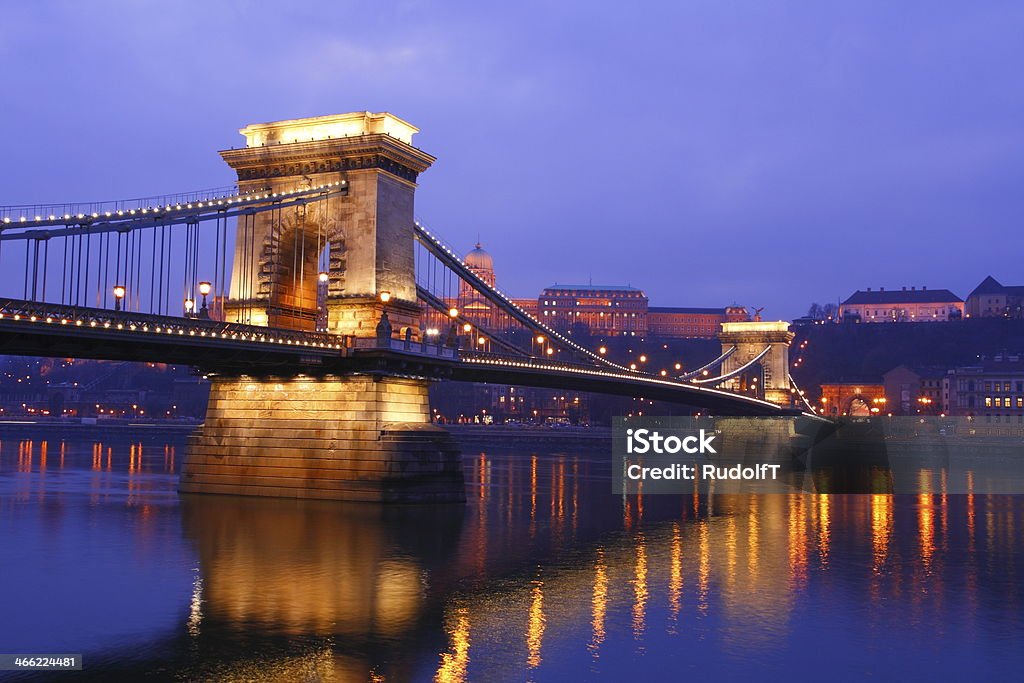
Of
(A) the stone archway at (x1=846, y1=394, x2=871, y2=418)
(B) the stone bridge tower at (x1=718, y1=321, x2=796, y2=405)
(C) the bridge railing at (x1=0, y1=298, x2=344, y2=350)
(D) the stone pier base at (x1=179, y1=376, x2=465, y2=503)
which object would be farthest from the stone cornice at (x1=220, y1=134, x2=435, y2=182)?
(A) the stone archway at (x1=846, y1=394, x2=871, y2=418)

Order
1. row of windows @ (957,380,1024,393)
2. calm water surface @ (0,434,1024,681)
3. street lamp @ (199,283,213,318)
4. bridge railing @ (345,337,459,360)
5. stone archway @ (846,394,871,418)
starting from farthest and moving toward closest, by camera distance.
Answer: stone archway @ (846,394,871,418), row of windows @ (957,380,1024,393), bridge railing @ (345,337,459,360), street lamp @ (199,283,213,318), calm water surface @ (0,434,1024,681)

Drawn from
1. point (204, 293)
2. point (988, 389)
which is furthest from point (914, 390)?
point (204, 293)

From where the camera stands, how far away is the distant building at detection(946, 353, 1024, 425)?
14712 cm

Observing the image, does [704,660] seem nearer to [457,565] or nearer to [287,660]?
[287,660]

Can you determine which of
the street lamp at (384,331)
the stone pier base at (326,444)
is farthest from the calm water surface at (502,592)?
the street lamp at (384,331)

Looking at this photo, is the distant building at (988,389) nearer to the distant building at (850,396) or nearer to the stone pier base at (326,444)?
the distant building at (850,396)

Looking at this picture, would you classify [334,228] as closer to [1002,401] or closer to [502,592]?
[502,592]

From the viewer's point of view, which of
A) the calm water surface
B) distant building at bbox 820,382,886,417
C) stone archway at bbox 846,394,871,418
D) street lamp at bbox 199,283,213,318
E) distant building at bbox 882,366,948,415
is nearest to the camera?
the calm water surface

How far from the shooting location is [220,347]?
38969 millimetres

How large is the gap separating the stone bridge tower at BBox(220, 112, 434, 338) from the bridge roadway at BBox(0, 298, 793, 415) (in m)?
2.26

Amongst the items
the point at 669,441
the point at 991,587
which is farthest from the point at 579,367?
the point at 669,441

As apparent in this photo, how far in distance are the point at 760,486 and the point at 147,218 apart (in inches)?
1919

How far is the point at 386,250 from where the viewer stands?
48.9 metres

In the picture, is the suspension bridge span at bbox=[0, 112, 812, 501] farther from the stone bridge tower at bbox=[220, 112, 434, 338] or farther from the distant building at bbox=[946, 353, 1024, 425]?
the distant building at bbox=[946, 353, 1024, 425]
